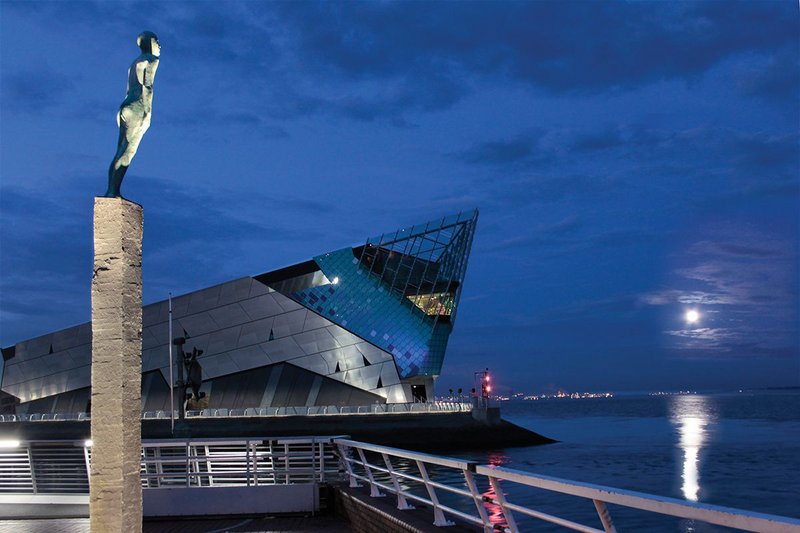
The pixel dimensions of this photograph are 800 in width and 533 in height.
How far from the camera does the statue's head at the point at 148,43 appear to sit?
8.23 meters

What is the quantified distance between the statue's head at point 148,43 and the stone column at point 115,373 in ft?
5.73

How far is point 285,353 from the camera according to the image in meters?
55.2

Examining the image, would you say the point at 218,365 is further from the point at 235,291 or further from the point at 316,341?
the point at 316,341

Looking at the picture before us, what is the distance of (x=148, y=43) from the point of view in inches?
326

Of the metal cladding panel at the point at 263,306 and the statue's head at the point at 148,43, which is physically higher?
the metal cladding panel at the point at 263,306

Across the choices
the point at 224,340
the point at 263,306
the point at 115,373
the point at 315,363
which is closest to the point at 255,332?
the point at 263,306

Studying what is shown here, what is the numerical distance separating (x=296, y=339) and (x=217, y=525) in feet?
143

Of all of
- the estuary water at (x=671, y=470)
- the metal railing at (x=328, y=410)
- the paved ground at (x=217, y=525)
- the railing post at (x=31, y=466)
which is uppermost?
the metal railing at (x=328, y=410)

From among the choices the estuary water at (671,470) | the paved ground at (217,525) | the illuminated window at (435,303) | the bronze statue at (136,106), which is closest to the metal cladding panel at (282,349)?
the illuminated window at (435,303)

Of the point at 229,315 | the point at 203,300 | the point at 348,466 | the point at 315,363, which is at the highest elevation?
the point at 203,300

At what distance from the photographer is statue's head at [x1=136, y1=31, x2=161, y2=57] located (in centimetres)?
823

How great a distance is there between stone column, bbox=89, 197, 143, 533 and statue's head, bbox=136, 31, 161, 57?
1.75m

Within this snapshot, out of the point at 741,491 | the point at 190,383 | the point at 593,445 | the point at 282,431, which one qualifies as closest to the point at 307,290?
the point at 282,431

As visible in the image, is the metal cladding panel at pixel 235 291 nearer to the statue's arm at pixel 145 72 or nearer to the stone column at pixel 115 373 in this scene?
the statue's arm at pixel 145 72
